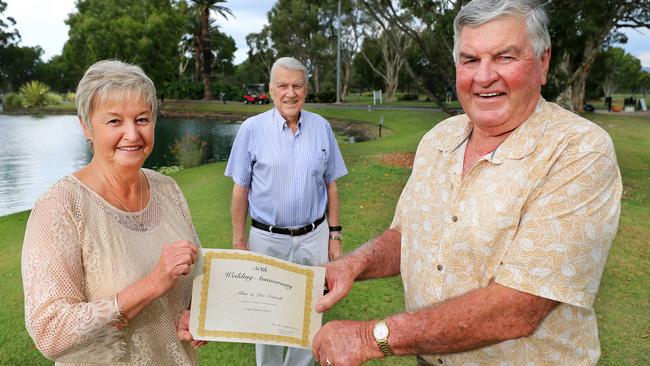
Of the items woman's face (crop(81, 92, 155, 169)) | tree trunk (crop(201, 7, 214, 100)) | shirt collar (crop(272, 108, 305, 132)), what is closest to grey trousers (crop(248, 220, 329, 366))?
shirt collar (crop(272, 108, 305, 132))

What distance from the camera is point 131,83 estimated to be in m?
2.08

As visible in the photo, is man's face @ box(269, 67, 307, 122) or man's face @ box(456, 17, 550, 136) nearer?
man's face @ box(456, 17, 550, 136)

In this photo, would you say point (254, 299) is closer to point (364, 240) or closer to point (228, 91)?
point (364, 240)

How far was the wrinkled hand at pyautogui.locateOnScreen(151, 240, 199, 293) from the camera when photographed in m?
1.89

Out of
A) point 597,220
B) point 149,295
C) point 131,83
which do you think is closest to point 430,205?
point 597,220

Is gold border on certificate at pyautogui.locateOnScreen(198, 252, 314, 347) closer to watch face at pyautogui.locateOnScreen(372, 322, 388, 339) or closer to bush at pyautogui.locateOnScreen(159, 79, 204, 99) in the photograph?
watch face at pyautogui.locateOnScreen(372, 322, 388, 339)

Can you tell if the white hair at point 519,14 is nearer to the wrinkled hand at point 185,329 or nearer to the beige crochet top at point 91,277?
the beige crochet top at point 91,277

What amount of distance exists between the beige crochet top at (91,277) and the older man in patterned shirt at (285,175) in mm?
1793

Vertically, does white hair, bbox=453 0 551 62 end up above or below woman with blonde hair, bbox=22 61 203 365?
above

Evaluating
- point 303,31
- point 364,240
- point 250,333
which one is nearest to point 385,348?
point 250,333

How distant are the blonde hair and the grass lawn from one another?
8.38ft

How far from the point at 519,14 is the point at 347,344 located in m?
1.31

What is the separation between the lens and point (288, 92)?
421cm

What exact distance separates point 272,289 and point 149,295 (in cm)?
48
